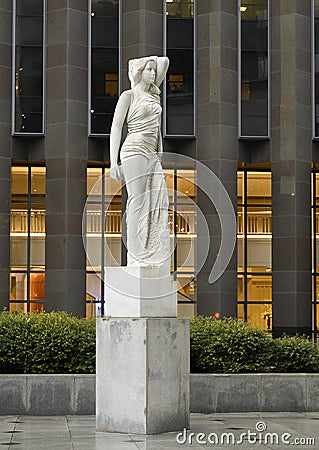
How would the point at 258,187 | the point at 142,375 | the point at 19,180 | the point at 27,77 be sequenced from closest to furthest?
the point at 142,375
the point at 27,77
the point at 19,180
the point at 258,187

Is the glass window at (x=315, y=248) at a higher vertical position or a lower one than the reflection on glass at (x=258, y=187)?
lower

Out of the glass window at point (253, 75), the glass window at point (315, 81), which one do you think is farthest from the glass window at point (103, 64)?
the glass window at point (315, 81)

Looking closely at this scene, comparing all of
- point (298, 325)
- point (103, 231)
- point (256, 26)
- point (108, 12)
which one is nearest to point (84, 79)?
point (108, 12)

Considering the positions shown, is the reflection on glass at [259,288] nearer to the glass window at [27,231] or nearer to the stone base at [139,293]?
the glass window at [27,231]

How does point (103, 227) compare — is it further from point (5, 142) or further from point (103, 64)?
point (103, 64)

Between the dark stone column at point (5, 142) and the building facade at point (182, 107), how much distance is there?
47 millimetres

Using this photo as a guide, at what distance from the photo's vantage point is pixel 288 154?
129 feet

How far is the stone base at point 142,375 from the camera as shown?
15547mm

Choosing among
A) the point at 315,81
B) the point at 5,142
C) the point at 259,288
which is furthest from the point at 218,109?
the point at 5,142

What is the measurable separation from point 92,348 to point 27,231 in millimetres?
21564

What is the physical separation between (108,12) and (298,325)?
14.7m

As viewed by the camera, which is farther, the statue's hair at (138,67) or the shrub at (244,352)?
the shrub at (244,352)

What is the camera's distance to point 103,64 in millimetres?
39250

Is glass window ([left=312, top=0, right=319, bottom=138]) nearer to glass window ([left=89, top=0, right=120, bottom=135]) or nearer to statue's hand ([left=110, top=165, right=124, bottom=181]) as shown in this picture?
glass window ([left=89, top=0, right=120, bottom=135])
